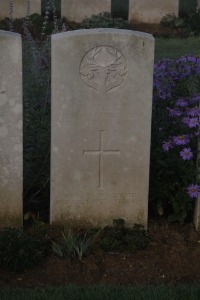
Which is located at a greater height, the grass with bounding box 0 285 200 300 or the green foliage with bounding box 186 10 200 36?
the green foliage with bounding box 186 10 200 36

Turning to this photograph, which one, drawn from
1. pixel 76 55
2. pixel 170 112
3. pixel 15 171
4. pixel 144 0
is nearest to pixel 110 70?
pixel 76 55

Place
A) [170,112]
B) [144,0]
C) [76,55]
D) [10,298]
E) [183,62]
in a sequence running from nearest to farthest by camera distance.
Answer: [10,298], [76,55], [170,112], [183,62], [144,0]

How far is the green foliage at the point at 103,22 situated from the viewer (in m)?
16.8

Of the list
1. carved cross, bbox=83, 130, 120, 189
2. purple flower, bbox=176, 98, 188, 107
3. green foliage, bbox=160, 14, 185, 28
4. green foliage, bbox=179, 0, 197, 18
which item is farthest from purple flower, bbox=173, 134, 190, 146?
green foliage, bbox=179, 0, 197, 18

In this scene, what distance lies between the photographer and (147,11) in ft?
58.1

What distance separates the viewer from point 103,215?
4.89 m

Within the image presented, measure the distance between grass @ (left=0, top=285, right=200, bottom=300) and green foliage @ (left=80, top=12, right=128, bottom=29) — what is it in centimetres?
1310

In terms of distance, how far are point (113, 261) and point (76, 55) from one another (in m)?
1.43

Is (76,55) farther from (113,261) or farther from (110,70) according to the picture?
(113,261)

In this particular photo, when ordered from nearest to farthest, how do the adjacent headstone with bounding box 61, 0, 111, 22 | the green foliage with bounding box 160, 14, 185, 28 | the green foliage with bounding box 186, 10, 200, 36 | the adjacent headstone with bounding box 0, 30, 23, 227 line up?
the adjacent headstone with bounding box 0, 30, 23, 227
the green foliage with bounding box 186, 10, 200, 36
the green foliage with bounding box 160, 14, 185, 28
the adjacent headstone with bounding box 61, 0, 111, 22

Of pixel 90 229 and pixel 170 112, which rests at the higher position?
pixel 170 112

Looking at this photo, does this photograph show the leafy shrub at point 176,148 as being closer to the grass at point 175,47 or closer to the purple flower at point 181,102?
the purple flower at point 181,102

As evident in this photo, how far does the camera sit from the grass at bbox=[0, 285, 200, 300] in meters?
3.94

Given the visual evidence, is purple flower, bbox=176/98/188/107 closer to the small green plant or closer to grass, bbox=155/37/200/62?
the small green plant
